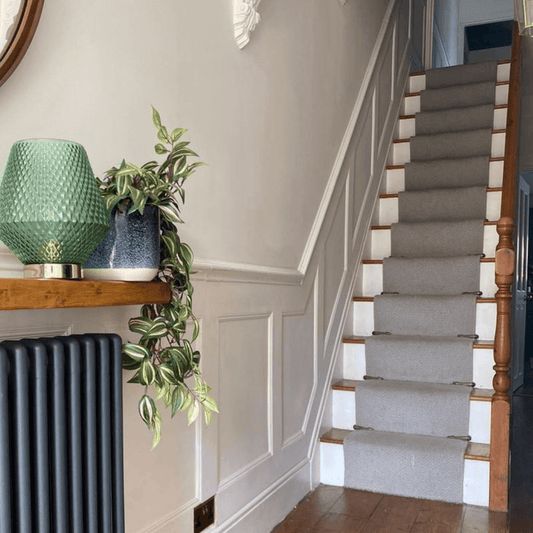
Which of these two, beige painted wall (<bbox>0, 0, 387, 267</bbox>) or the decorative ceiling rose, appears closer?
beige painted wall (<bbox>0, 0, 387, 267</bbox>)

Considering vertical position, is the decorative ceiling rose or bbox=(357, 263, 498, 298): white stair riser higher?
the decorative ceiling rose

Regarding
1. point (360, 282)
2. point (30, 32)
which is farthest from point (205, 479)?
point (360, 282)

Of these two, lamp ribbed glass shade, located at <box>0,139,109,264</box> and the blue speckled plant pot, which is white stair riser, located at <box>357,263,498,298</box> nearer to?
the blue speckled plant pot

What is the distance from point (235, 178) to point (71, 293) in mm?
1080

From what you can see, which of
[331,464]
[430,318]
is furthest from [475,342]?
[331,464]

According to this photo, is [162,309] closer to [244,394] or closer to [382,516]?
[244,394]

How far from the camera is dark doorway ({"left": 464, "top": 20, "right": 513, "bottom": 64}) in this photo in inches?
312

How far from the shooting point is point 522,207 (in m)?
5.65

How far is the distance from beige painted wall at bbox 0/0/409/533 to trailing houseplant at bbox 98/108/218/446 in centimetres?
17

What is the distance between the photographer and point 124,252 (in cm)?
117

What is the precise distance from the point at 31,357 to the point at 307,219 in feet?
5.74

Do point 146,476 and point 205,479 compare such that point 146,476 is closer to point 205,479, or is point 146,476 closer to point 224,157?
point 205,479

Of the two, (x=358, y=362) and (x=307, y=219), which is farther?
(x=358, y=362)

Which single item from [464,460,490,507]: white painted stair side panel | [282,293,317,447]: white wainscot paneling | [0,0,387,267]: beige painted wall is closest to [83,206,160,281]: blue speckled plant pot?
[0,0,387,267]: beige painted wall
